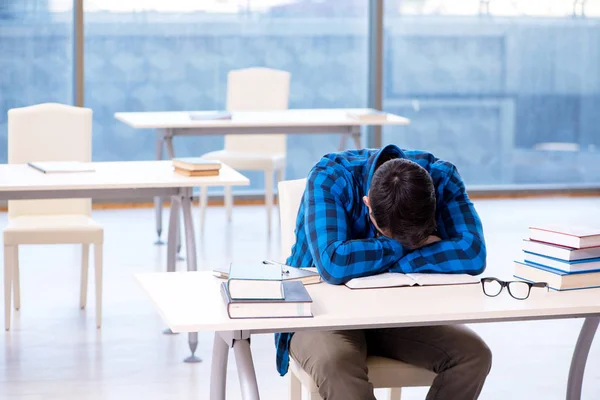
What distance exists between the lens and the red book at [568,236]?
2363 millimetres

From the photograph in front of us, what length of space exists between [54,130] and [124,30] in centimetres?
279

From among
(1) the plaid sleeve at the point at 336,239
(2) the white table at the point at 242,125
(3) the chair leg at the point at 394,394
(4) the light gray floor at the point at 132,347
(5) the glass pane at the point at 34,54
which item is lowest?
(4) the light gray floor at the point at 132,347

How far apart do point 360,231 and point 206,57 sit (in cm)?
486

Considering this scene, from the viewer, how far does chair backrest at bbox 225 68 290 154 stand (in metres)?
6.33

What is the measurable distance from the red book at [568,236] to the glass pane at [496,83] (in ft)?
17.0

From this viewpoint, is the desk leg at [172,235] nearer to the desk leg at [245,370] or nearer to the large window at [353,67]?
the desk leg at [245,370]

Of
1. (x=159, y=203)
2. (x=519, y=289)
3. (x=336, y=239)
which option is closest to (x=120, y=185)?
(x=336, y=239)

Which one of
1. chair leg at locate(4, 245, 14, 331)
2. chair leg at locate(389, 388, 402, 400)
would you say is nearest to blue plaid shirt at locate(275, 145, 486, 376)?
chair leg at locate(389, 388, 402, 400)

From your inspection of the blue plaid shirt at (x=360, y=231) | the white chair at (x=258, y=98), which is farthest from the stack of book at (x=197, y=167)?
the white chair at (x=258, y=98)

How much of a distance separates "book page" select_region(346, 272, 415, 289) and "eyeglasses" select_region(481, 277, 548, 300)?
178 mm

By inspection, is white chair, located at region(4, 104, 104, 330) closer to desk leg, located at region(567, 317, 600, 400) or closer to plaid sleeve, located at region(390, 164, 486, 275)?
plaid sleeve, located at region(390, 164, 486, 275)

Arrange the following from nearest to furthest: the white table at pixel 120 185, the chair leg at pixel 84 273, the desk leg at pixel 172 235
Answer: the white table at pixel 120 185 → the desk leg at pixel 172 235 → the chair leg at pixel 84 273

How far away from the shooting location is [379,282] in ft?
7.90

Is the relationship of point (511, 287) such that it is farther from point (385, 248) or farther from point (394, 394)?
point (394, 394)
